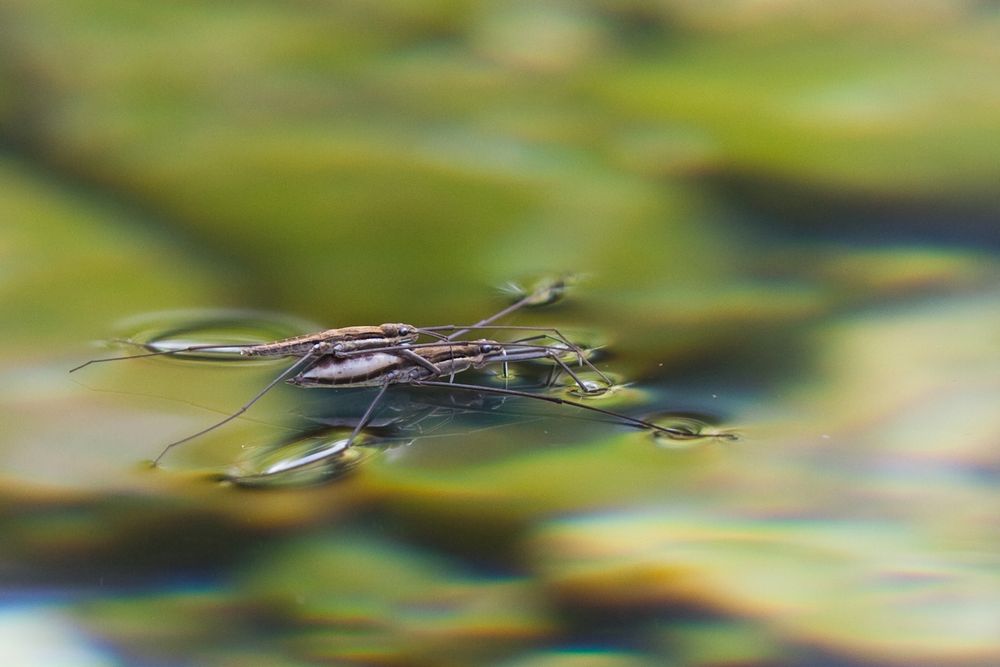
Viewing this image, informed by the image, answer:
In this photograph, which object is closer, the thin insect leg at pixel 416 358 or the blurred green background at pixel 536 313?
the blurred green background at pixel 536 313

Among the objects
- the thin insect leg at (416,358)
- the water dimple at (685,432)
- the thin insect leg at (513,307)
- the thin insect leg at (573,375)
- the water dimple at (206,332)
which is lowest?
the water dimple at (685,432)

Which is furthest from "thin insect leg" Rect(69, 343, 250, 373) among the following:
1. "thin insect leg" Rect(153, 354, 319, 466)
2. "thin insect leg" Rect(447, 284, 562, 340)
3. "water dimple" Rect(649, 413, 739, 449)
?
"water dimple" Rect(649, 413, 739, 449)

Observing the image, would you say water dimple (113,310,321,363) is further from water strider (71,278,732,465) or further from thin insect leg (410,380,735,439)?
thin insect leg (410,380,735,439)

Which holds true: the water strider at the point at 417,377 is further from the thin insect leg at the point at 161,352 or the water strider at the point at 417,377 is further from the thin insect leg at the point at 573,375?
the thin insect leg at the point at 161,352

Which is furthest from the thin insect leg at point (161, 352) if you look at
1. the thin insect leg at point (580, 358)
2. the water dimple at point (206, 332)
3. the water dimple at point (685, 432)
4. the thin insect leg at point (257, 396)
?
the water dimple at point (685, 432)

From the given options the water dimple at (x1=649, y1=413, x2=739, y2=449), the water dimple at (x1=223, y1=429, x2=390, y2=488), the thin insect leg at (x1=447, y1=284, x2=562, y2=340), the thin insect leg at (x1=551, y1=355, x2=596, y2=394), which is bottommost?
the water dimple at (x1=223, y1=429, x2=390, y2=488)

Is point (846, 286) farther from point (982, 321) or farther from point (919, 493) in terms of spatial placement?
point (919, 493)

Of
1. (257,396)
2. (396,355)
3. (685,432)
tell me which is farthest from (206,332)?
(685,432)
